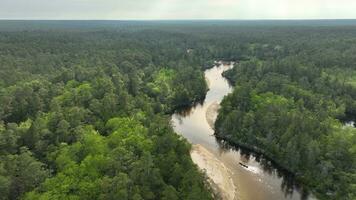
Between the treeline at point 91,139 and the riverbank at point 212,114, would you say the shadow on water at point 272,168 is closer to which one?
the riverbank at point 212,114

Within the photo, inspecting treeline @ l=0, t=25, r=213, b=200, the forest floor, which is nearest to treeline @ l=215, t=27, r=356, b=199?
the forest floor

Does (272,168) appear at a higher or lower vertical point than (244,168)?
higher

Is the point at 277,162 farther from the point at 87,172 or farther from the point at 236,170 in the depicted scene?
the point at 87,172

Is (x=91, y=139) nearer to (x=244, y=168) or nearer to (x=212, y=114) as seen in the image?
(x=244, y=168)

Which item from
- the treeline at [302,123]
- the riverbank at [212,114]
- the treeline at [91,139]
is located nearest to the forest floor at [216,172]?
the treeline at [91,139]

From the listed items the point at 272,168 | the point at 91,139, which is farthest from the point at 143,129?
the point at 272,168

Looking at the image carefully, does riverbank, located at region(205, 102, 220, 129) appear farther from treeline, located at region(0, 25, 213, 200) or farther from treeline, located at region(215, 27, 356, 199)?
treeline, located at region(0, 25, 213, 200)

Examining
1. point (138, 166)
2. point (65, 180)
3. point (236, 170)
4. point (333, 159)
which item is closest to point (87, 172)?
point (65, 180)
